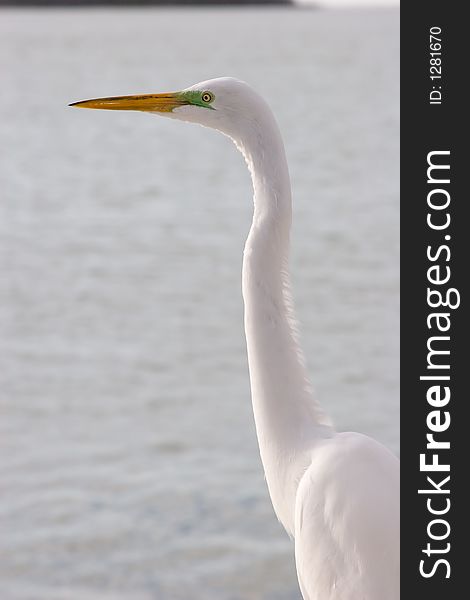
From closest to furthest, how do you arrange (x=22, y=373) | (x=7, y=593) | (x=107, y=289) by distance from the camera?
(x=7, y=593), (x=22, y=373), (x=107, y=289)

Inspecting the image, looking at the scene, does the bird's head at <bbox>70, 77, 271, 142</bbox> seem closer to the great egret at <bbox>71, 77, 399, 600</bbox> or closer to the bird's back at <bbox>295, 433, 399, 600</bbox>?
the great egret at <bbox>71, 77, 399, 600</bbox>

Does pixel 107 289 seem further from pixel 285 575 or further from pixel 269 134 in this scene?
pixel 269 134

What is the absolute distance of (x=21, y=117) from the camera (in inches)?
911

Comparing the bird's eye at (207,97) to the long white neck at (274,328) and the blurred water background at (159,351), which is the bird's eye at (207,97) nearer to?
the long white neck at (274,328)

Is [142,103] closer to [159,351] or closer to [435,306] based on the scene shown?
[435,306]

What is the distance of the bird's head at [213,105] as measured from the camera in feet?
7.56

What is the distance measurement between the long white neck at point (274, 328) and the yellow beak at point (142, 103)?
0.18m

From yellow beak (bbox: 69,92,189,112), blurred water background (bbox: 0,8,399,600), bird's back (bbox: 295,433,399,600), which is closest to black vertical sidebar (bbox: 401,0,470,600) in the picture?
bird's back (bbox: 295,433,399,600)

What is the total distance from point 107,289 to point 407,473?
22.3ft

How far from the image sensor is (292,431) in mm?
2389

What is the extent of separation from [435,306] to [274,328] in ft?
1.10

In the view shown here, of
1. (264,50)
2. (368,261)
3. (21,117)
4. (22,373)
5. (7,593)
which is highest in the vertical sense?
(264,50)

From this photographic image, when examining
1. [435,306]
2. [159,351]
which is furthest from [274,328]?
[159,351]

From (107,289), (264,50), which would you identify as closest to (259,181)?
(107,289)
